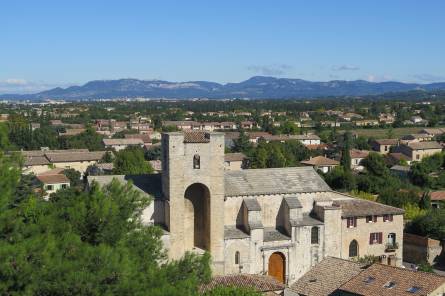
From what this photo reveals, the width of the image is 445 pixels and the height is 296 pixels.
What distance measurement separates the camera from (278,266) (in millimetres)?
38469

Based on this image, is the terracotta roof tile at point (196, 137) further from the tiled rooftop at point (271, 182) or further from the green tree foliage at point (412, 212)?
the green tree foliage at point (412, 212)

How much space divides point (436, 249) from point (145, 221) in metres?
20.0

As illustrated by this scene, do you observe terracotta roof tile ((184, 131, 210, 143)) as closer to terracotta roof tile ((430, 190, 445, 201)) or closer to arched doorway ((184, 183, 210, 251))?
arched doorway ((184, 183, 210, 251))

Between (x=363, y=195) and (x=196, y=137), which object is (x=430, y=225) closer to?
(x=363, y=195)

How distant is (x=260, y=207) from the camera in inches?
1500

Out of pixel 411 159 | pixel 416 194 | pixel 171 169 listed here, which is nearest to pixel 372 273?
pixel 171 169

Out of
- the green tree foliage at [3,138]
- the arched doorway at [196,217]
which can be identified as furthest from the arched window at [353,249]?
the green tree foliage at [3,138]

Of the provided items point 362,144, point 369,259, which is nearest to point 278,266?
point 369,259

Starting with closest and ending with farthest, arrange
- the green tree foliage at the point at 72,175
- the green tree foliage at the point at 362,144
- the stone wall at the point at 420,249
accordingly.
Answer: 1. the stone wall at the point at 420,249
2. the green tree foliage at the point at 72,175
3. the green tree foliage at the point at 362,144

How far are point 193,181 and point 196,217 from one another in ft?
9.60

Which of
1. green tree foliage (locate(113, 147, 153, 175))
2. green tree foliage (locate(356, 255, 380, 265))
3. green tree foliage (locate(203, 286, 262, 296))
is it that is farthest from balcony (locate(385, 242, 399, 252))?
green tree foliage (locate(113, 147, 153, 175))

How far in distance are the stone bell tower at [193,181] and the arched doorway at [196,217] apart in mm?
119

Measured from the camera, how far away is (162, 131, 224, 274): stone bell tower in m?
35.7

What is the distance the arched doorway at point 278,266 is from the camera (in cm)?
3825
